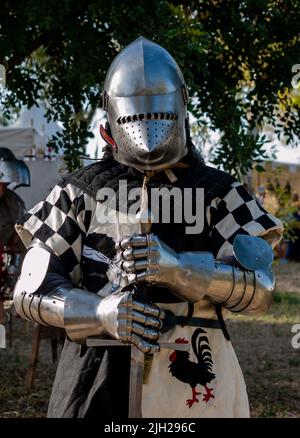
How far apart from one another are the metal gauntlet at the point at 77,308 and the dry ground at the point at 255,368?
10.0 feet

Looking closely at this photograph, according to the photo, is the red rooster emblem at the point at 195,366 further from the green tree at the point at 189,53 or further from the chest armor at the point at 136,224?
the green tree at the point at 189,53

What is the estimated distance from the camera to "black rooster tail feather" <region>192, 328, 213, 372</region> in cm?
242

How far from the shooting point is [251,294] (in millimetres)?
2320

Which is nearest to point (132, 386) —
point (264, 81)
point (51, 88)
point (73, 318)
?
point (73, 318)

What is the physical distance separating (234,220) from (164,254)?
0.40 m

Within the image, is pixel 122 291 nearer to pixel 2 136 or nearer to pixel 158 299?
pixel 158 299

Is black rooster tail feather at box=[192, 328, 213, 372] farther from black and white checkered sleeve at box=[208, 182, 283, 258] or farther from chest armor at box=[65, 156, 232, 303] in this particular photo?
black and white checkered sleeve at box=[208, 182, 283, 258]

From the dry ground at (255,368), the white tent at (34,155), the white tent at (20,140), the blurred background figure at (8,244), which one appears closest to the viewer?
the dry ground at (255,368)

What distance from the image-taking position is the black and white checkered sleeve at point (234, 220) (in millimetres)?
2467

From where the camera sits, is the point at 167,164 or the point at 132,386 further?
the point at 167,164

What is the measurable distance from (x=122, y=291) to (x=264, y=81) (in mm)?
3458

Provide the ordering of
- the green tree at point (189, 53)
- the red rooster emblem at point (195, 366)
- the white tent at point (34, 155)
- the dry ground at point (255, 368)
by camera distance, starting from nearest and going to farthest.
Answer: the red rooster emblem at point (195, 366) → the green tree at point (189, 53) → the dry ground at point (255, 368) → the white tent at point (34, 155)

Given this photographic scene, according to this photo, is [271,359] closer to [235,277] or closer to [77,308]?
[235,277]

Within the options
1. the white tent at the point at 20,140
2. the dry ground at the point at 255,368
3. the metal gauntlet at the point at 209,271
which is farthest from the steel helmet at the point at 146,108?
the white tent at the point at 20,140
